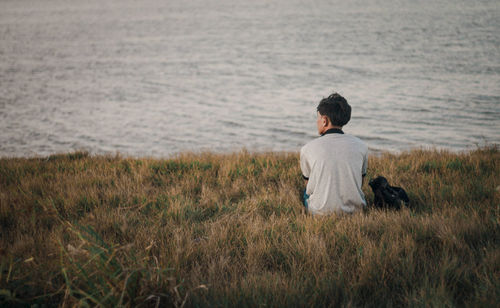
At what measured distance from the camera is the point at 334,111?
13.1 feet

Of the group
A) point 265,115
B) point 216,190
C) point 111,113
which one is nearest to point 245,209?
point 216,190

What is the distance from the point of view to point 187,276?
8.84 feet

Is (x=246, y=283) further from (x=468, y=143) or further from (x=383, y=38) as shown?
(x=383, y=38)

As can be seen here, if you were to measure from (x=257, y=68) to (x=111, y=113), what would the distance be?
40.8 feet

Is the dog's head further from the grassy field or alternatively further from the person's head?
the person's head

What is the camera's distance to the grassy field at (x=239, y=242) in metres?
2.29

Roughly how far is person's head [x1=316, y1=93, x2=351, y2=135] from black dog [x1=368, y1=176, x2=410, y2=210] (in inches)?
35.1

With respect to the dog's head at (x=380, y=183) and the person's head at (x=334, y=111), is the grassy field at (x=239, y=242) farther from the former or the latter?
the person's head at (x=334, y=111)

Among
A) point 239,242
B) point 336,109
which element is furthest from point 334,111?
point 239,242

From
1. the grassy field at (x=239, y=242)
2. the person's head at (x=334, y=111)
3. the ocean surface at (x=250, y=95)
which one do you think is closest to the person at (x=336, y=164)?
the person's head at (x=334, y=111)

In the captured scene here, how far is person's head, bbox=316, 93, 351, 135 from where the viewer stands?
157 inches

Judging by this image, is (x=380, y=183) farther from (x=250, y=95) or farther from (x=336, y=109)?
(x=250, y=95)

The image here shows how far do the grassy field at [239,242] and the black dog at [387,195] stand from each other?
231 millimetres

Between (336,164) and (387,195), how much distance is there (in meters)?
0.80
